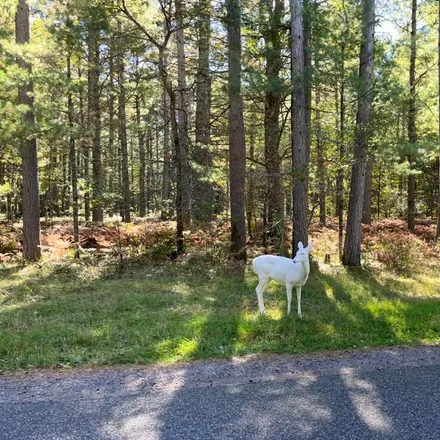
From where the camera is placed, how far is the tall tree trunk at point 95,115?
11.6 m

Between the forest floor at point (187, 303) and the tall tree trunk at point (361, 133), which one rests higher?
the tall tree trunk at point (361, 133)

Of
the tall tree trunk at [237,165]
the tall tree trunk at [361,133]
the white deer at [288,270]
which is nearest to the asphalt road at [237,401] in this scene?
the white deer at [288,270]

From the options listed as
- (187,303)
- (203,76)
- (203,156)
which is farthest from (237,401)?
(203,76)

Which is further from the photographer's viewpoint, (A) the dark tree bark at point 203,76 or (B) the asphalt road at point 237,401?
(A) the dark tree bark at point 203,76

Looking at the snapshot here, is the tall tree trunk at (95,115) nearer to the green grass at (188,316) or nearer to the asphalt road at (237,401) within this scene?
the green grass at (188,316)

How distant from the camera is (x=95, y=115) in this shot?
57.5ft

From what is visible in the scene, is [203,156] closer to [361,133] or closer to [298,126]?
[298,126]

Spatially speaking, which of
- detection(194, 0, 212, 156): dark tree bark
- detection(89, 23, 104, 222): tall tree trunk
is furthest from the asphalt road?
detection(89, 23, 104, 222): tall tree trunk

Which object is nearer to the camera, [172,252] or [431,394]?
[431,394]

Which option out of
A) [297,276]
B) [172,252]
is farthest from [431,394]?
[172,252]

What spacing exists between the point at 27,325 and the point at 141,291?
109 inches

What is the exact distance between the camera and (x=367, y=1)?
1044cm

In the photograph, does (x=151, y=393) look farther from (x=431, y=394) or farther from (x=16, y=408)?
(x=431, y=394)

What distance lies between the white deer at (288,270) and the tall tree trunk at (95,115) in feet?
22.9
